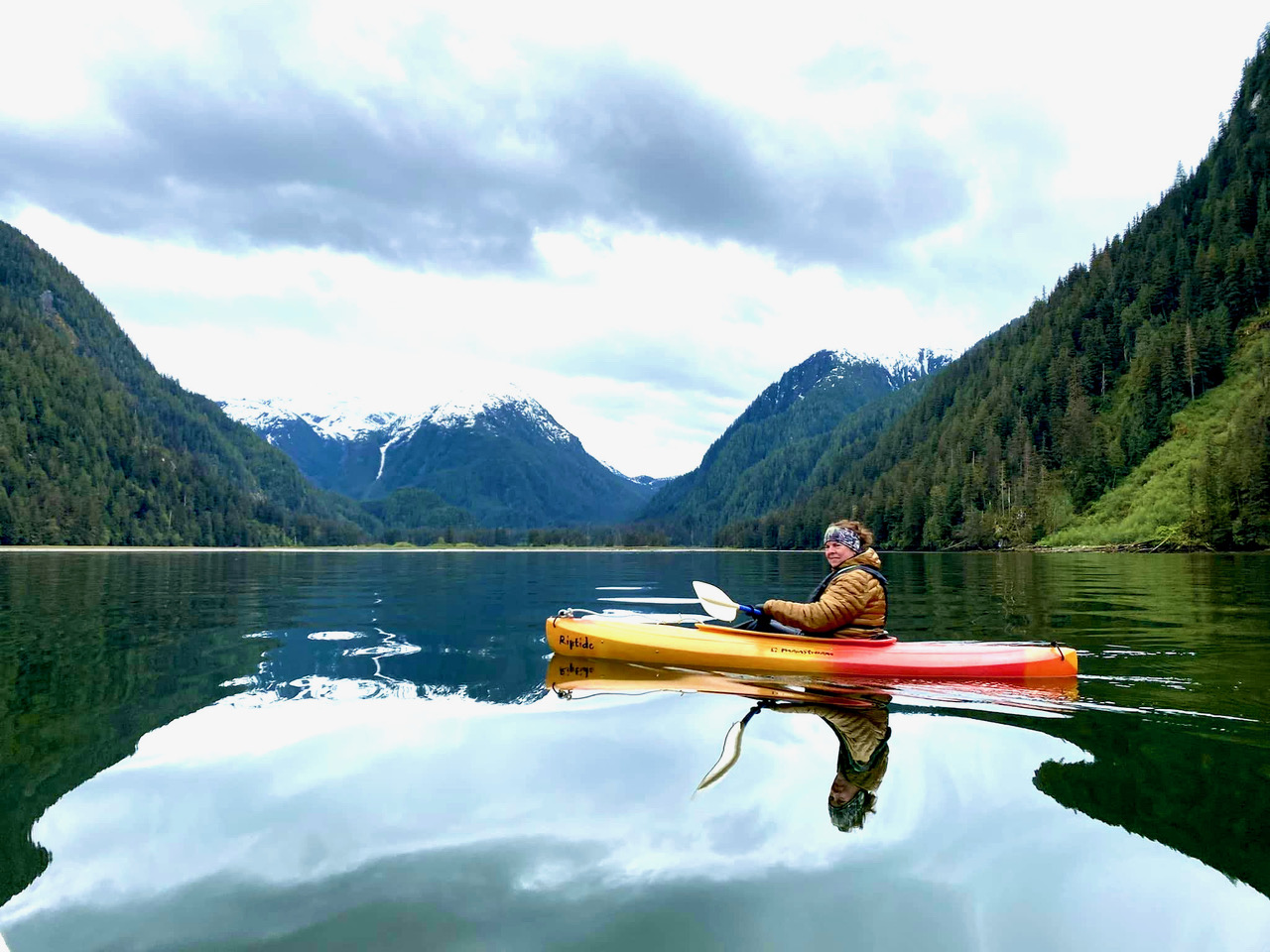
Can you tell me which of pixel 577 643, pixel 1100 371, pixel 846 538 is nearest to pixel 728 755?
pixel 846 538

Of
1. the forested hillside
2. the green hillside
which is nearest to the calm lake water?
the green hillside

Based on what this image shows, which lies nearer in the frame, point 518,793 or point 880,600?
point 518,793

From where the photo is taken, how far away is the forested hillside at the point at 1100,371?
4963 inches

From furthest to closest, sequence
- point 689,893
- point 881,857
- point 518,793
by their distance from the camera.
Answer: point 518,793, point 881,857, point 689,893

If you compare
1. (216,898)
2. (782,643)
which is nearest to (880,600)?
(782,643)

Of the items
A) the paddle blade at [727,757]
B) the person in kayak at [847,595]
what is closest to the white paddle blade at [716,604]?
the person in kayak at [847,595]

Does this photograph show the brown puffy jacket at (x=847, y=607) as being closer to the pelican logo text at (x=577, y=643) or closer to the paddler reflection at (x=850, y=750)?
the paddler reflection at (x=850, y=750)

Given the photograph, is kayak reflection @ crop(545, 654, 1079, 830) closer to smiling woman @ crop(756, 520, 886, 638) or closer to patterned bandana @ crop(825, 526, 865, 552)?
smiling woman @ crop(756, 520, 886, 638)

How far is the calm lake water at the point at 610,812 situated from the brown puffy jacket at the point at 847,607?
132 cm

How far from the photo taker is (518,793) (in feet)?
28.2

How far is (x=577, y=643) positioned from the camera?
59.7 feet

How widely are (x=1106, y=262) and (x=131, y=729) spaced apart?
205414 mm

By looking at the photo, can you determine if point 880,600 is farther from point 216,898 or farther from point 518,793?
point 216,898

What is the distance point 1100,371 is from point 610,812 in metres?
173
